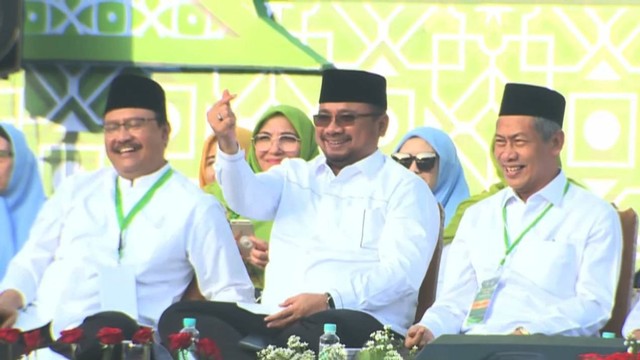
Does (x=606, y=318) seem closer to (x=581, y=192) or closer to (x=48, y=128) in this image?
(x=581, y=192)

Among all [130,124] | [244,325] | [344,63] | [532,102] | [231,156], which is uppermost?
[344,63]

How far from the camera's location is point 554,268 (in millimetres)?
7496

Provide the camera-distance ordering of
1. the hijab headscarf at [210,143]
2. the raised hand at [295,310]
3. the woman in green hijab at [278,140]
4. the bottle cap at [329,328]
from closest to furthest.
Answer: the bottle cap at [329,328]
the raised hand at [295,310]
the woman in green hijab at [278,140]
the hijab headscarf at [210,143]

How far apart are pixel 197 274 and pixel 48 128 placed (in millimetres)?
1610

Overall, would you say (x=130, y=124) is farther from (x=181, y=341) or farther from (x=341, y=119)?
(x=181, y=341)

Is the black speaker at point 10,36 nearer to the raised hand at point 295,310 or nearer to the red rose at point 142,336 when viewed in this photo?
the red rose at point 142,336

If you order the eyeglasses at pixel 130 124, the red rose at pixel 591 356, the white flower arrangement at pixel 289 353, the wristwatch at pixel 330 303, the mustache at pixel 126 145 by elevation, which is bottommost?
the white flower arrangement at pixel 289 353

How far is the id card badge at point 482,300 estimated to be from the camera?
24.7ft

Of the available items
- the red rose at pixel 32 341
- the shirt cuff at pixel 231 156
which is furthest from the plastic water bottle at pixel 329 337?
the red rose at pixel 32 341

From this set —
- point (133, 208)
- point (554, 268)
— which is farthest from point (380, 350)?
point (133, 208)

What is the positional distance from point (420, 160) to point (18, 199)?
178 cm

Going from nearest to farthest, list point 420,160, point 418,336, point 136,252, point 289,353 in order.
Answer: point 289,353
point 418,336
point 136,252
point 420,160

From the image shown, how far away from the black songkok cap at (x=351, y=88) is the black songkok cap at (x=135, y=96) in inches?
27.2

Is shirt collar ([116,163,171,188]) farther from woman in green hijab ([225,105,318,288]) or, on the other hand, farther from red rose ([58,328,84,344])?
red rose ([58,328,84,344])
